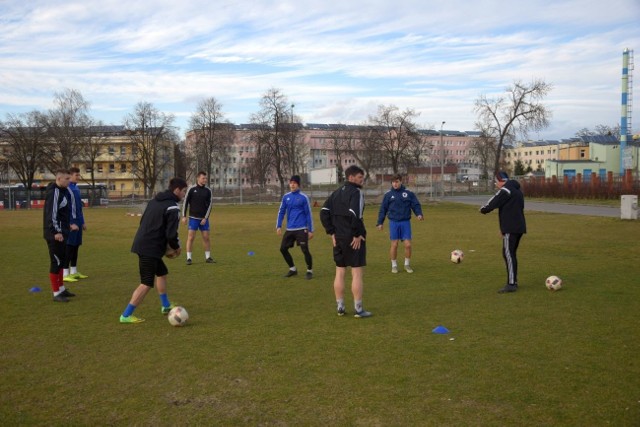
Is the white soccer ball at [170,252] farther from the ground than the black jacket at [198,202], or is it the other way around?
the black jacket at [198,202]

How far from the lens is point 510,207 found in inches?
362

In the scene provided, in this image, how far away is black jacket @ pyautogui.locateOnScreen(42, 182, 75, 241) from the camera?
8938 millimetres

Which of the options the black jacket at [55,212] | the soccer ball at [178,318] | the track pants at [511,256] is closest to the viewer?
the soccer ball at [178,318]

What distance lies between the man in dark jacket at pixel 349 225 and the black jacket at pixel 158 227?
6.57 ft

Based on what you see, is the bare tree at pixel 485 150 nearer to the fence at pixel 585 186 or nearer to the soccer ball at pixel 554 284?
the fence at pixel 585 186

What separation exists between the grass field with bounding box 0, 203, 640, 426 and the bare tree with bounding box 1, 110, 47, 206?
191ft

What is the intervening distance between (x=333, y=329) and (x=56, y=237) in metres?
4.97

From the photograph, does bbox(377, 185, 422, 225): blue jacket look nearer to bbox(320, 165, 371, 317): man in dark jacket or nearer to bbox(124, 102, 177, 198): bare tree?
bbox(320, 165, 371, 317): man in dark jacket

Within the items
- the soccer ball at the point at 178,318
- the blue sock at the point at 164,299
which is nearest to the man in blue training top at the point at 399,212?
the blue sock at the point at 164,299

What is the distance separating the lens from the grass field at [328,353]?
443 cm

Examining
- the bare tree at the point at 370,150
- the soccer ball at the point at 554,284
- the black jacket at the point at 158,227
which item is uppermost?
the bare tree at the point at 370,150

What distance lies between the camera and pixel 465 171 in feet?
424

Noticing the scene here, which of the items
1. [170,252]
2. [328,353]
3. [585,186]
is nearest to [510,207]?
[328,353]

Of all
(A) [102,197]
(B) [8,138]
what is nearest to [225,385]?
(A) [102,197]
